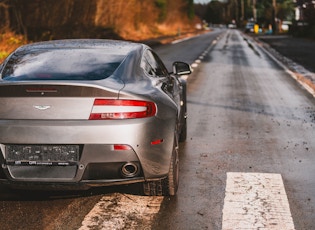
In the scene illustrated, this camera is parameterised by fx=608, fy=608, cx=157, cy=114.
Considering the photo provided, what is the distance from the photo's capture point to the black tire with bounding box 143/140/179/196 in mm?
5066

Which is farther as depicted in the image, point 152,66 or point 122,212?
point 152,66

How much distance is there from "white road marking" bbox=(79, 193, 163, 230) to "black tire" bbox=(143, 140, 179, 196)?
2.0 inches

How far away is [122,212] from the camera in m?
4.71

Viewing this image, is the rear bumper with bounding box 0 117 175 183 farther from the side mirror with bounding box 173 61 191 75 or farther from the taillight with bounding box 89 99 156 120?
the side mirror with bounding box 173 61 191 75

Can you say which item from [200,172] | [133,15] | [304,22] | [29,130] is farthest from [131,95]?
[304,22]

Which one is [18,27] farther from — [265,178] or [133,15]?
[265,178]

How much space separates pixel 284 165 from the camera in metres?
6.38

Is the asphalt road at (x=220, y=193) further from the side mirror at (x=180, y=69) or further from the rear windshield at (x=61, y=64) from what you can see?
the rear windshield at (x=61, y=64)

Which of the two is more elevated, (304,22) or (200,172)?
(200,172)

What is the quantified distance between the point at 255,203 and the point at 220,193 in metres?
0.41

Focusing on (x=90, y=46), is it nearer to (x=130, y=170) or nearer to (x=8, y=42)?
(x=130, y=170)

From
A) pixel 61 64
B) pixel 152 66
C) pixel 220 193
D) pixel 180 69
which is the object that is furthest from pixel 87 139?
pixel 180 69

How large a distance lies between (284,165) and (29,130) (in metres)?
3.01

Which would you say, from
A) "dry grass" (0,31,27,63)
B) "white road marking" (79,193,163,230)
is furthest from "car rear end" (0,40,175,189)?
"dry grass" (0,31,27,63)
